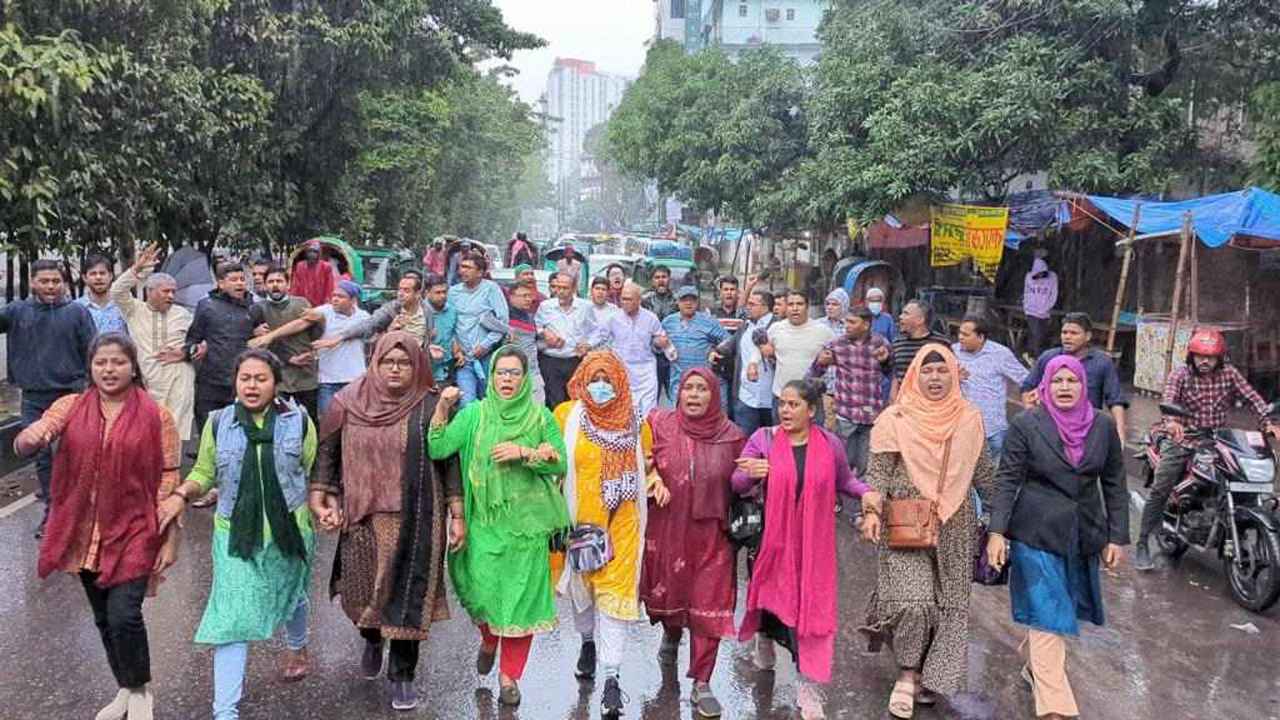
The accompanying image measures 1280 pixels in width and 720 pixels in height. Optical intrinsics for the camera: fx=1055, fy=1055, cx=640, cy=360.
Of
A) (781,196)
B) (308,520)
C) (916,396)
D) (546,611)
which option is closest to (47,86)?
(308,520)

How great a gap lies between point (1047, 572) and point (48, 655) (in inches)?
172

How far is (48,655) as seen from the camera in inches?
187

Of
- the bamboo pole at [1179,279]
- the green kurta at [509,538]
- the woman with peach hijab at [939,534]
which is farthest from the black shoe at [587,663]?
the bamboo pole at [1179,279]

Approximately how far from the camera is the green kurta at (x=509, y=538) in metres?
4.11

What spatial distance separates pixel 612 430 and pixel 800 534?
0.87 metres

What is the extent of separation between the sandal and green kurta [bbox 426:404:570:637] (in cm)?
146

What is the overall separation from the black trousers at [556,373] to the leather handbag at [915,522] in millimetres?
3932

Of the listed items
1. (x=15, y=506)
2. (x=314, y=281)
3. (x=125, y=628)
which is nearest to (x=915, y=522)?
(x=125, y=628)

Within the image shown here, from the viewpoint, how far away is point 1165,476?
6395 mm

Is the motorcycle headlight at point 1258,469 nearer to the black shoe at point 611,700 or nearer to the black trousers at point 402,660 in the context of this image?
the black shoe at point 611,700

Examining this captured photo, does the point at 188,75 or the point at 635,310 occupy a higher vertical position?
the point at 188,75

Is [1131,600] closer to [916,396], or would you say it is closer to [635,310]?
[916,396]

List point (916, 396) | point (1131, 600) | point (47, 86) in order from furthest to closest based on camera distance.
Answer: point (47, 86) < point (1131, 600) < point (916, 396)

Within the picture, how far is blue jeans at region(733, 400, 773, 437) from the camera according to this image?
776 centimetres
